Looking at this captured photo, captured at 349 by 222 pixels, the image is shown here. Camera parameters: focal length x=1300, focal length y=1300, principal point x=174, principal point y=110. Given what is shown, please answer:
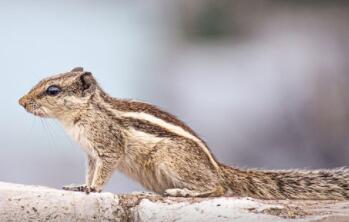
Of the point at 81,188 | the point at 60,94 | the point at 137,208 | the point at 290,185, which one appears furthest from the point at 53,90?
the point at 290,185

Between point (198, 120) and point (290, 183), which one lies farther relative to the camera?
point (198, 120)

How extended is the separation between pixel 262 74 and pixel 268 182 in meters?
4.04

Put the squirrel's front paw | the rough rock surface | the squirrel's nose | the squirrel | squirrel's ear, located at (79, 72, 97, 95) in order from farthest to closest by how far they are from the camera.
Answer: squirrel's ear, located at (79, 72, 97, 95)
the squirrel's nose
the squirrel
the squirrel's front paw
the rough rock surface

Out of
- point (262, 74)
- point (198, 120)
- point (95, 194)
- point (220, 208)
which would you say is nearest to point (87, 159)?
point (95, 194)

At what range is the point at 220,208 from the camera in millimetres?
4293

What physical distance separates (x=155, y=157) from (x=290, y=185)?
49cm

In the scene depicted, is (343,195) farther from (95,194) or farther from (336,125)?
(336,125)

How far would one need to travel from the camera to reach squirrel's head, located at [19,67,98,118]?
475 centimetres

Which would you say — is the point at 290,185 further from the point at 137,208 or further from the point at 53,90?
the point at 53,90

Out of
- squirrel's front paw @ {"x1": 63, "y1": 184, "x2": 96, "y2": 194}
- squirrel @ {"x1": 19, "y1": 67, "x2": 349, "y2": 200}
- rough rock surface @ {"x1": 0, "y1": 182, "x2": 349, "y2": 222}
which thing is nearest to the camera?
rough rock surface @ {"x1": 0, "y1": 182, "x2": 349, "y2": 222}

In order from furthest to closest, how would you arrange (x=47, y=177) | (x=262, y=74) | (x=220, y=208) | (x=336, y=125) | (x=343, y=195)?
(x=262, y=74)
(x=336, y=125)
(x=47, y=177)
(x=343, y=195)
(x=220, y=208)

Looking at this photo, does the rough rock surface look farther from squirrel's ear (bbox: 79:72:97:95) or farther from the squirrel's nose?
squirrel's ear (bbox: 79:72:97:95)

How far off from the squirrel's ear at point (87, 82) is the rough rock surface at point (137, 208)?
22.2 inches

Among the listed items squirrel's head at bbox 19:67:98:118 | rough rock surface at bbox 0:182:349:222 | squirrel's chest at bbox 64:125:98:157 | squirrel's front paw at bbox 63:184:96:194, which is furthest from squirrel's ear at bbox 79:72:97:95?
rough rock surface at bbox 0:182:349:222
